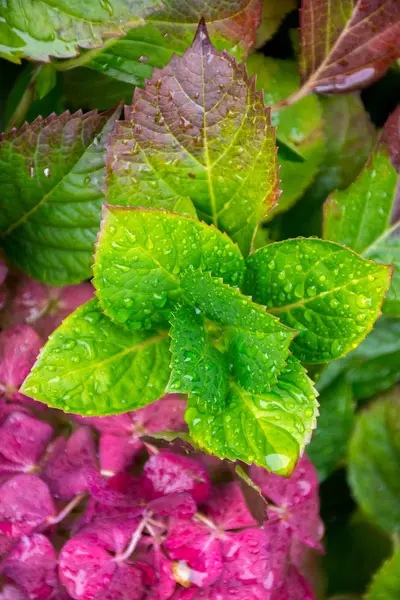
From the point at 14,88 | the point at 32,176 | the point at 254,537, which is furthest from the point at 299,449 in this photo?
the point at 14,88

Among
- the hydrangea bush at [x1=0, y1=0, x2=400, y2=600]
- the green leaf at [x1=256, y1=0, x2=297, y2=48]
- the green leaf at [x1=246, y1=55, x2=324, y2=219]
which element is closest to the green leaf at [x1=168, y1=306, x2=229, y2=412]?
the hydrangea bush at [x1=0, y1=0, x2=400, y2=600]

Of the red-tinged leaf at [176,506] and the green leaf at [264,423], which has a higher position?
the green leaf at [264,423]

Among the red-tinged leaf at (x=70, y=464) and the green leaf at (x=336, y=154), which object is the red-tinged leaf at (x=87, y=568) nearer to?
the red-tinged leaf at (x=70, y=464)

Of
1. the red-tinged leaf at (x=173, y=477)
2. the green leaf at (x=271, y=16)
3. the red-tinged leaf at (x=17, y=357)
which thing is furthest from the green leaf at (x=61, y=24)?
the red-tinged leaf at (x=173, y=477)

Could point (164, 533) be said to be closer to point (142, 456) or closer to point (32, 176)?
point (142, 456)

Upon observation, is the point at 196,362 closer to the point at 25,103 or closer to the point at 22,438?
the point at 22,438

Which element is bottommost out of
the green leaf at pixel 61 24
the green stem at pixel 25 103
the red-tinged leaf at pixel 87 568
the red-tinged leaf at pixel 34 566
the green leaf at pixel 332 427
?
the green leaf at pixel 332 427

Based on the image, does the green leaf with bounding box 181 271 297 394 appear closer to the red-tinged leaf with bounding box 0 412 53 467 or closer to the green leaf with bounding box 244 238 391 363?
the green leaf with bounding box 244 238 391 363
